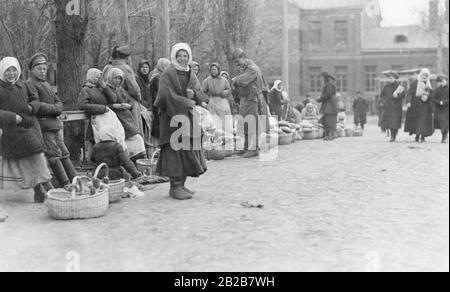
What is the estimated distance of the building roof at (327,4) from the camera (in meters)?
51.1

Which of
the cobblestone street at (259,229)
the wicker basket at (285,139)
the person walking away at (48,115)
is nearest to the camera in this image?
the cobblestone street at (259,229)

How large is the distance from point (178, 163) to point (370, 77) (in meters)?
44.9

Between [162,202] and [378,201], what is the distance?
8.11 feet

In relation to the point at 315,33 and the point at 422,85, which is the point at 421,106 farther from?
the point at 315,33

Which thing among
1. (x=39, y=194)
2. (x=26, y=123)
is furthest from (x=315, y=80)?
(x=26, y=123)

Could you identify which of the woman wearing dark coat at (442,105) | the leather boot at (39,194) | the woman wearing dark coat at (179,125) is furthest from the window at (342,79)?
the leather boot at (39,194)

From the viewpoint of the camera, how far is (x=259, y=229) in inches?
237

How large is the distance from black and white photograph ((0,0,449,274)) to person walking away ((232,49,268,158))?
0.10 feet

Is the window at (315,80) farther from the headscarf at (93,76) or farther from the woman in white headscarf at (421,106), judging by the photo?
the headscarf at (93,76)

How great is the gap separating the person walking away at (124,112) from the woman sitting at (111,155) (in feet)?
2.04

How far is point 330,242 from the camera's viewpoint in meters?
5.47

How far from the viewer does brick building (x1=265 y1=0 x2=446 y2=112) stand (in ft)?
166
